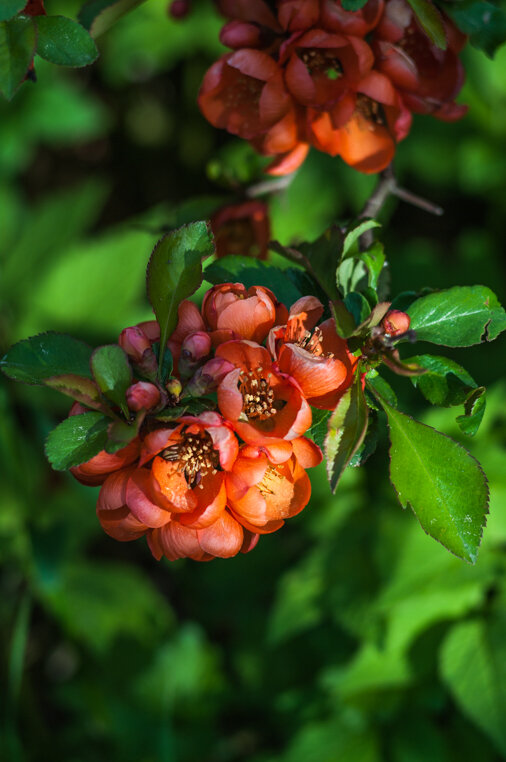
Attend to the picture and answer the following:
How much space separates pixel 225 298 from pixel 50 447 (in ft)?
0.71

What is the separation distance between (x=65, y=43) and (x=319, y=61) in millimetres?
311

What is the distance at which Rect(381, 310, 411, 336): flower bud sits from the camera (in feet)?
2.33

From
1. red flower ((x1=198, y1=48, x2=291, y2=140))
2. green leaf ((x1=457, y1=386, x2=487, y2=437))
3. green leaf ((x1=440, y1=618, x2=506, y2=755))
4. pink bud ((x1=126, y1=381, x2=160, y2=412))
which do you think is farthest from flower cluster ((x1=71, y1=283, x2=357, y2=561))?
green leaf ((x1=440, y1=618, x2=506, y2=755))

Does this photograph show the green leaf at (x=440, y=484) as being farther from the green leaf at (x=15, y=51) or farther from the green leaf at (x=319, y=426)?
the green leaf at (x=15, y=51)

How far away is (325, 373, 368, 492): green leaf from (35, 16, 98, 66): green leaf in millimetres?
451

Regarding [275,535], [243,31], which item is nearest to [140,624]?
[275,535]

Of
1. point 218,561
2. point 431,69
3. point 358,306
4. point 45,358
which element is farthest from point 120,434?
point 218,561

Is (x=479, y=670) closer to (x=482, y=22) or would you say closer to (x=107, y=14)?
(x=482, y=22)

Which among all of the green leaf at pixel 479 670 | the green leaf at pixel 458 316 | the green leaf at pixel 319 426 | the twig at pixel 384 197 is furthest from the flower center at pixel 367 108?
the green leaf at pixel 479 670

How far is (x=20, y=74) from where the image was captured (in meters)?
0.76

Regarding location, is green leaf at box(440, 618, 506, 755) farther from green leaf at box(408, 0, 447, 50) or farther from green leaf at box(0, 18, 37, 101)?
green leaf at box(0, 18, 37, 101)

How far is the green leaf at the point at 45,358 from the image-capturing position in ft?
2.26

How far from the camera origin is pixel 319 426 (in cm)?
76

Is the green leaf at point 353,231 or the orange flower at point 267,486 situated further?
the green leaf at point 353,231
